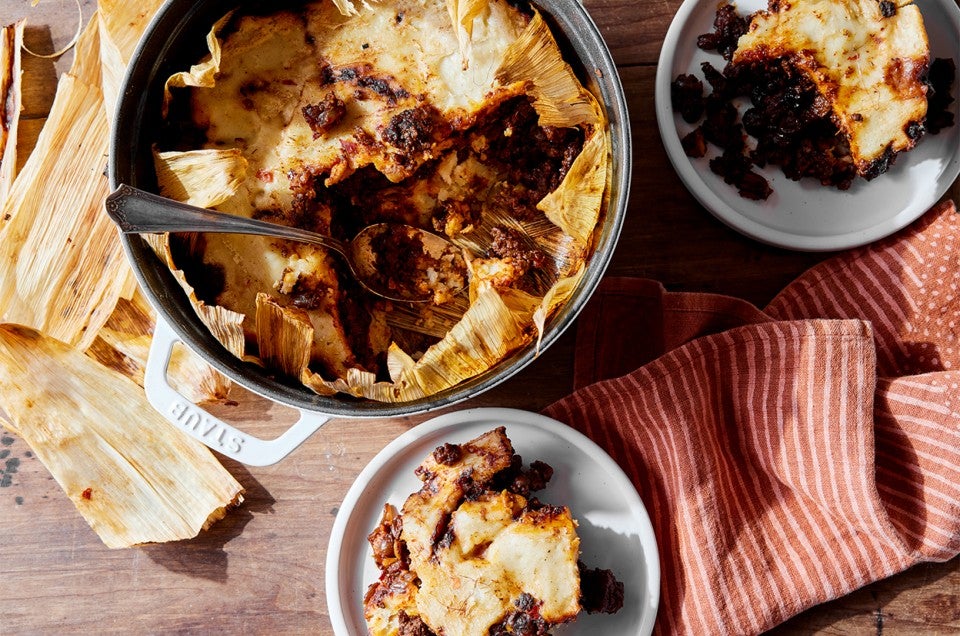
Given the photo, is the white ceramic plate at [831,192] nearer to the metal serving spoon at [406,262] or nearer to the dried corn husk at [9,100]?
the metal serving spoon at [406,262]

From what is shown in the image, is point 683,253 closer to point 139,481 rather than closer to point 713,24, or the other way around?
point 713,24

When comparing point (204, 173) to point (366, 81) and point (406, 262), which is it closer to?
point (366, 81)

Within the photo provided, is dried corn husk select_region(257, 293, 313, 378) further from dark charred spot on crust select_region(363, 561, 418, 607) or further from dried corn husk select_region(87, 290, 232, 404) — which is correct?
dark charred spot on crust select_region(363, 561, 418, 607)

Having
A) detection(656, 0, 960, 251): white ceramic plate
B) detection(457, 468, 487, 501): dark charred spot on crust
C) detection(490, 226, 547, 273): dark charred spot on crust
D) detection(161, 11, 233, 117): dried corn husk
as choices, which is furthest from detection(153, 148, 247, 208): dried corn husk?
detection(656, 0, 960, 251): white ceramic plate

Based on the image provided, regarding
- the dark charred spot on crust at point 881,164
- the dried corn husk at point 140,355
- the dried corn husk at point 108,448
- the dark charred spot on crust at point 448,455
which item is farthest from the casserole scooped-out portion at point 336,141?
the dark charred spot on crust at point 881,164

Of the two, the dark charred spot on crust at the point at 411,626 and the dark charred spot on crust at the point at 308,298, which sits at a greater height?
the dark charred spot on crust at the point at 308,298

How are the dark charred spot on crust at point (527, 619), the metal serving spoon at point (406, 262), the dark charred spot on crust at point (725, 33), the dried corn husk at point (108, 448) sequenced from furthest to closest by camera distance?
1. the dried corn husk at point (108, 448)
2. the dark charred spot on crust at point (725, 33)
3. the metal serving spoon at point (406, 262)
4. the dark charred spot on crust at point (527, 619)
